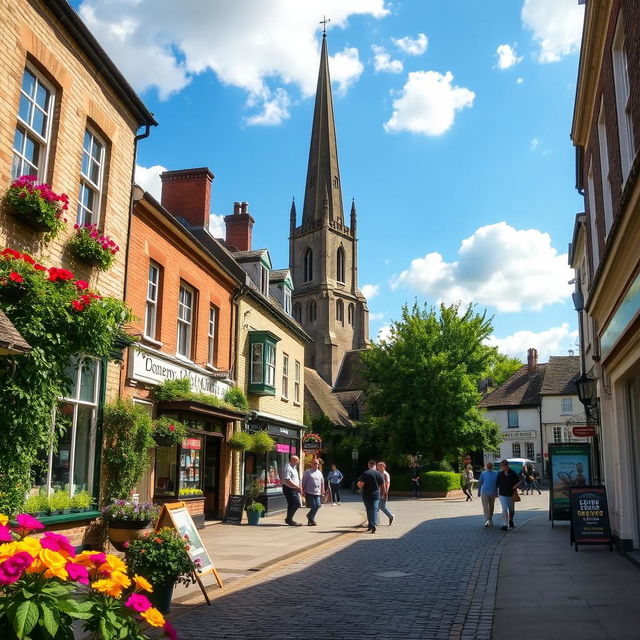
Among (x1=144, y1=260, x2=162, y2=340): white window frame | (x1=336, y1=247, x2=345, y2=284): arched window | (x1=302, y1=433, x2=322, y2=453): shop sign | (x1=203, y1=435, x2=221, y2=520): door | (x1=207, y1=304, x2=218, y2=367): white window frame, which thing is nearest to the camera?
(x1=144, y1=260, x2=162, y2=340): white window frame

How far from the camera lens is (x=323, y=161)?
288 ft

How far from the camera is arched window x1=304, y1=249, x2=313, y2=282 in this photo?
8244 centimetres

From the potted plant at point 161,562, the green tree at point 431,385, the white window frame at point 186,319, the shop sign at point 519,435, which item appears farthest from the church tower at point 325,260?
the potted plant at point 161,562

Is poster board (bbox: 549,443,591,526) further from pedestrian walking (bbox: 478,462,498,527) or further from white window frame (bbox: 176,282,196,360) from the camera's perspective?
white window frame (bbox: 176,282,196,360)

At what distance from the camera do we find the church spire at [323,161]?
85.2 m

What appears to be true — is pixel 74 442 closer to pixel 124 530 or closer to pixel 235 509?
pixel 124 530

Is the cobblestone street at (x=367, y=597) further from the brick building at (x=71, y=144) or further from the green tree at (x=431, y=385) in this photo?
the green tree at (x=431, y=385)

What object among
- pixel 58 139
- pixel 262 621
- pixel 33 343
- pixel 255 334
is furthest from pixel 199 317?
pixel 262 621

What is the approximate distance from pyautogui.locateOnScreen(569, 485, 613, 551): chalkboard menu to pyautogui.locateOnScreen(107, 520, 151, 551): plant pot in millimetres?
7727

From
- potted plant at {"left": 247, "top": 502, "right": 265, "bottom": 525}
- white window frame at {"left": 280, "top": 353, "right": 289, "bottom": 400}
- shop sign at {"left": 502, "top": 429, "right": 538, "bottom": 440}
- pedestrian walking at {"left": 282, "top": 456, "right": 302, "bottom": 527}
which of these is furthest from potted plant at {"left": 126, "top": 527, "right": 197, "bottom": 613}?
shop sign at {"left": 502, "top": 429, "right": 538, "bottom": 440}

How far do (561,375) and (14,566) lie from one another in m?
52.7

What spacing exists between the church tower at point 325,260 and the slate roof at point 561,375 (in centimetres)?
2597

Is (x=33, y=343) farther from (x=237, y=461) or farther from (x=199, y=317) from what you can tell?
(x=237, y=461)

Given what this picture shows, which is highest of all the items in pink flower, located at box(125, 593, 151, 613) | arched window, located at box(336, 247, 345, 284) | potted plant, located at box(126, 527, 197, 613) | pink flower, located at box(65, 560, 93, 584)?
arched window, located at box(336, 247, 345, 284)
